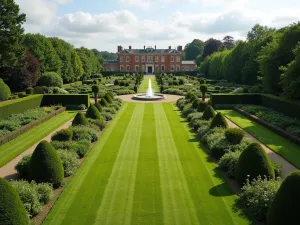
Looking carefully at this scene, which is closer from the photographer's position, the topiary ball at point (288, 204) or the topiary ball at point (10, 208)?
the topiary ball at point (10, 208)

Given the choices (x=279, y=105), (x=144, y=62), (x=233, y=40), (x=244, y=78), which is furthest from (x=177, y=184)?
(x=233, y=40)

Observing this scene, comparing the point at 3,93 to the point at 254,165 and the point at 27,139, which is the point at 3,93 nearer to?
the point at 27,139

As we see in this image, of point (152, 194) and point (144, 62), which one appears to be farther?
point (144, 62)

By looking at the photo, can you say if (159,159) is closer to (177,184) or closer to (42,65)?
(177,184)

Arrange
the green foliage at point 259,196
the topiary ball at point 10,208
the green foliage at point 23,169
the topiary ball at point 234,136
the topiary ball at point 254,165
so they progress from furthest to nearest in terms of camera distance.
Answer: the topiary ball at point 234,136, the green foliage at point 23,169, the topiary ball at point 254,165, the green foliage at point 259,196, the topiary ball at point 10,208

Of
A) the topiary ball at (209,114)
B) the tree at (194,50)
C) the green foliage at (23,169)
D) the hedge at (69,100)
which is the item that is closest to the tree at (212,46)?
the tree at (194,50)

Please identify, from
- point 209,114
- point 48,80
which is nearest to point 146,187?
point 209,114

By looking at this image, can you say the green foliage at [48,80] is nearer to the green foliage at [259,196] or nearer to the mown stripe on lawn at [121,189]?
the mown stripe on lawn at [121,189]
